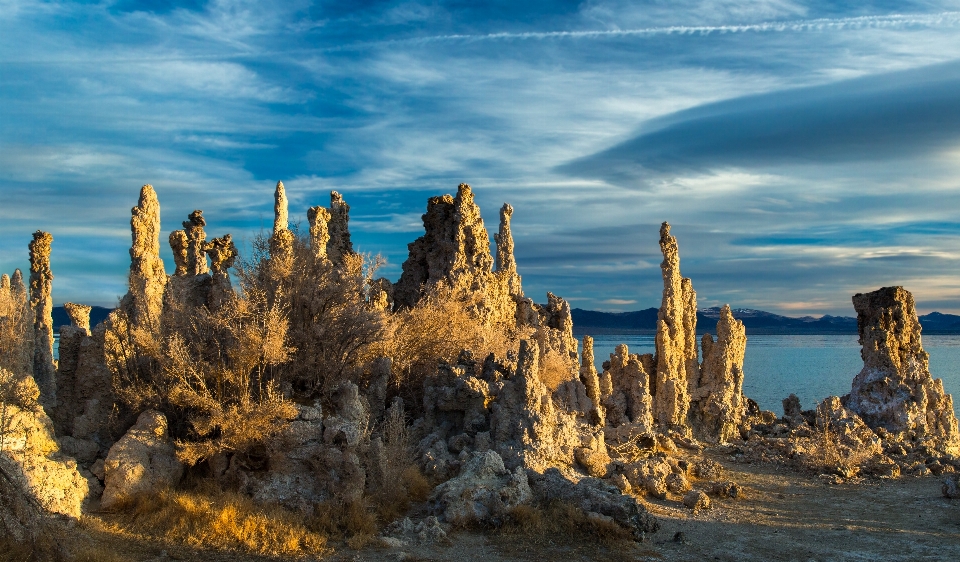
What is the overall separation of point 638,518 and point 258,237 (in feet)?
37.2

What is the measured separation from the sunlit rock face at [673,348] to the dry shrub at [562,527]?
47.4 feet

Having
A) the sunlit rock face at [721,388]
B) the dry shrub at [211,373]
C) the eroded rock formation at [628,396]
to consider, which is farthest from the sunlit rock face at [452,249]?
the sunlit rock face at [721,388]

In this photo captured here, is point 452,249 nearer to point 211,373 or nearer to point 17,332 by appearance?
point 211,373

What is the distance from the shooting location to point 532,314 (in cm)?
2469

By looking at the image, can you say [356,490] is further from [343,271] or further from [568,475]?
[343,271]

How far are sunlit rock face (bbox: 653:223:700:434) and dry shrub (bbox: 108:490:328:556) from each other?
16910mm

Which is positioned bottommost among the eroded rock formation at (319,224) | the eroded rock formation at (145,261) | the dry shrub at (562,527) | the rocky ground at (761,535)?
the rocky ground at (761,535)

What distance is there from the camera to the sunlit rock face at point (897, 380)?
24.7m

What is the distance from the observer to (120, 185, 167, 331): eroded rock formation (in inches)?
744

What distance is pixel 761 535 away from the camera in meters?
13.1

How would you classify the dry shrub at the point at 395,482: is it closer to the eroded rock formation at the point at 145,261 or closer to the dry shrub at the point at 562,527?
the dry shrub at the point at 562,527

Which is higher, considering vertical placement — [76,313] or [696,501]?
[76,313]

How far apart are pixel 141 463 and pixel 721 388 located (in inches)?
798

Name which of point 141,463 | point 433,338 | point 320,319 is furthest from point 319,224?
point 141,463
